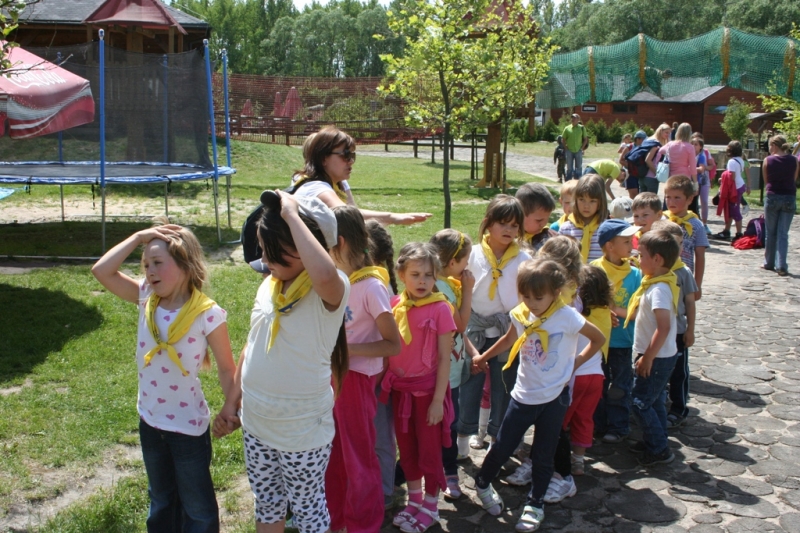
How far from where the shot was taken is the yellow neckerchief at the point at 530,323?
12.0 feet

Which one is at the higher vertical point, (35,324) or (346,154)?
(346,154)

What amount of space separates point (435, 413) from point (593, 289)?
1301 mm

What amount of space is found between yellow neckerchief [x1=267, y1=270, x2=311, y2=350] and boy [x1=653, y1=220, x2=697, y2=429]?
2680 millimetres

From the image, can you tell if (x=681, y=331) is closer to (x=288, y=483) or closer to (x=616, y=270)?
(x=616, y=270)

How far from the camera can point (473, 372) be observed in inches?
167

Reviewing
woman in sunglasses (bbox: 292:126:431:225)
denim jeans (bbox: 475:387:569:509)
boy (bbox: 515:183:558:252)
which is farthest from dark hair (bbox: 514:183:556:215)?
denim jeans (bbox: 475:387:569:509)

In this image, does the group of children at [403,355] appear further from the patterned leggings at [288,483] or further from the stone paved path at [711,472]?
the stone paved path at [711,472]

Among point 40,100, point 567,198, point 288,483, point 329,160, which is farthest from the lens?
point 40,100

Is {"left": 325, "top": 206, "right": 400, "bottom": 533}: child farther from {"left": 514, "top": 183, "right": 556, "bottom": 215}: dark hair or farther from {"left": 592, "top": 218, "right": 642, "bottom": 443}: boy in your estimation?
{"left": 592, "top": 218, "right": 642, "bottom": 443}: boy

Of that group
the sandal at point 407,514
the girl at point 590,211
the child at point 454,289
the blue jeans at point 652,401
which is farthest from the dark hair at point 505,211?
the sandal at point 407,514

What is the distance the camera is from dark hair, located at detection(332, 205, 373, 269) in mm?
3250

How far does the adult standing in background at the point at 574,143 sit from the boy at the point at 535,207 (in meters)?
14.0

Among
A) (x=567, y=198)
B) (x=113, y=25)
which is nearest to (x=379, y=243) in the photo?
(x=567, y=198)

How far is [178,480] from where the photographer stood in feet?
10.1
